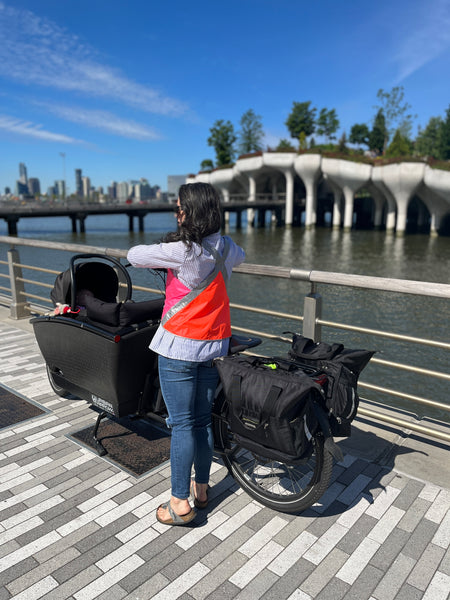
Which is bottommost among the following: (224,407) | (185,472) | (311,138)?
(185,472)

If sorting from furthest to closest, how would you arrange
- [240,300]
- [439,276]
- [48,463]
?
1. [439,276]
2. [240,300]
3. [48,463]

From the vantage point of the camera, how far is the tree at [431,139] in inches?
3396

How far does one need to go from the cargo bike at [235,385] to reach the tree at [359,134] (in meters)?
95.9

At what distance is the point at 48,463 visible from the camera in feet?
10.8

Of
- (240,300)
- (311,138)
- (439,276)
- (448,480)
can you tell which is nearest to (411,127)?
(311,138)

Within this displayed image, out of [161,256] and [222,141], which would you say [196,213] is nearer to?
[161,256]

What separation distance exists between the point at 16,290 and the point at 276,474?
5.70m

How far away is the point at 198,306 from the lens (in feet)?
7.80

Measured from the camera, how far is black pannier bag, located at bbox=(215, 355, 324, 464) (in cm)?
222

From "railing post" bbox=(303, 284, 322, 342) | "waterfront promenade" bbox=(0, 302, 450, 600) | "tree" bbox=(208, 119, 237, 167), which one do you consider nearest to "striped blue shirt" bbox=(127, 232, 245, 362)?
"waterfront promenade" bbox=(0, 302, 450, 600)

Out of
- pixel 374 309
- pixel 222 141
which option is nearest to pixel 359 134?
pixel 222 141

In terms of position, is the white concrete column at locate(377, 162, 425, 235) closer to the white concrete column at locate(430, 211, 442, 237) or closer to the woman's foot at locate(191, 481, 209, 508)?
the white concrete column at locate(430, 211, 442, 237)

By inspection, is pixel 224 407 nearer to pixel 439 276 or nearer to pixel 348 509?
pixel 348 509

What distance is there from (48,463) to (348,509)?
203cm
